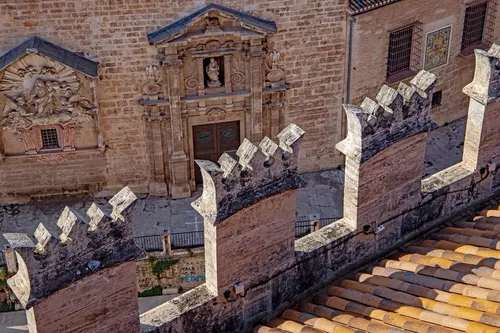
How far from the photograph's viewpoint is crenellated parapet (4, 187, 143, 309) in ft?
37.0

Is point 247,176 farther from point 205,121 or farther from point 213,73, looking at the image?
point 205,121

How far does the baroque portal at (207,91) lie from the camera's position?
81.4ft

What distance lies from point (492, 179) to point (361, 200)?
10.7ft

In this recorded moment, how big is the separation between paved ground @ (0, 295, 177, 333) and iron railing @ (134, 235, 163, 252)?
4.79 ft

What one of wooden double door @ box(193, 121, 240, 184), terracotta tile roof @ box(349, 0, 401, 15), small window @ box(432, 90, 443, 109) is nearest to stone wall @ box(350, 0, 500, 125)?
small window @ box(432, 90, 443, 109)

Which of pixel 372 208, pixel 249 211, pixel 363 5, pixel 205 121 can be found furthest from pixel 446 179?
pixel 205 121

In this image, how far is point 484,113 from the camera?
1527 centimetres

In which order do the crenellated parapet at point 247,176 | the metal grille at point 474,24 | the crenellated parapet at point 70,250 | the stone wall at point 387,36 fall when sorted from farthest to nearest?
the metal grille at point 474,24
the stone wall at point 387,36
the crenellated parapet at point 247,176
the crenellated parapet at point 70,250

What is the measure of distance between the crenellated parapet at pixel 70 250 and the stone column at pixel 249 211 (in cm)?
116

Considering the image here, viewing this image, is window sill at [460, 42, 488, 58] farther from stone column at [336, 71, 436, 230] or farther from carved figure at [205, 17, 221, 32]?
stone column at [336, 71, 436, 230]

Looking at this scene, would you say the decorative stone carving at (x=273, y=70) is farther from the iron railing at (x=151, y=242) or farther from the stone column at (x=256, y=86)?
the iron railing at (x=151, y=242)

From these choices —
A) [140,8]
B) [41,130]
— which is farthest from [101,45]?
[41,130]

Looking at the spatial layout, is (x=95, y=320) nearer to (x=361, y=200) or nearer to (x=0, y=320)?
(x=361, y=200)

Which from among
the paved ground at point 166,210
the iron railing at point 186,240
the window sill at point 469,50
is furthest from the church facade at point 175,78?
the iron railing at point 186,240
